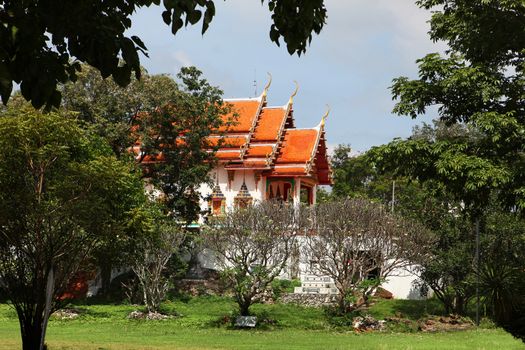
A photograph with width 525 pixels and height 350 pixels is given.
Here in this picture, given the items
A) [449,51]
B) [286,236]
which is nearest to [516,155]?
[449,51]

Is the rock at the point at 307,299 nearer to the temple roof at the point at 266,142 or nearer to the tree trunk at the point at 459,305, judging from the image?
the tree trunk at the point at 459,305

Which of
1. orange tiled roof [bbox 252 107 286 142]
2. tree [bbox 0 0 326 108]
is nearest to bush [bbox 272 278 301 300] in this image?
orange tiled roof [bbox 252 107 286 142]

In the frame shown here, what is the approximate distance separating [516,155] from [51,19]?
508 inches

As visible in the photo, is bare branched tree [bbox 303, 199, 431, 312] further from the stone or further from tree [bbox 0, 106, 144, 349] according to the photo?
tree [bbox 0, 106, 144, 349]

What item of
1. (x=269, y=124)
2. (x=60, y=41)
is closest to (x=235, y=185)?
(x=269, y=124)

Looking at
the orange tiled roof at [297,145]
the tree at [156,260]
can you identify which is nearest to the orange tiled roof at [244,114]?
the orange tiled roof at [297,145]

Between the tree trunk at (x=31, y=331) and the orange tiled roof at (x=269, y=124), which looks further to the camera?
the orange tiled roof at (x=269, y=124)

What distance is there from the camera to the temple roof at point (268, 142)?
36000 millimetres

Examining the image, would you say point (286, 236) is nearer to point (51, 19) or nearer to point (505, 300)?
point (505, 300)

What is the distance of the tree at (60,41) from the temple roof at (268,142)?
30.1 m

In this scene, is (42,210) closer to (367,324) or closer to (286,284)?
(367,324)

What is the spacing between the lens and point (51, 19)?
4.49 meters

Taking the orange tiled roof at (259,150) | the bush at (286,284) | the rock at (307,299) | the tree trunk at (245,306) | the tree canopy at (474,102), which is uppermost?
the orange tiled roof at (259,150)

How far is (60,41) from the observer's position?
4.50m
